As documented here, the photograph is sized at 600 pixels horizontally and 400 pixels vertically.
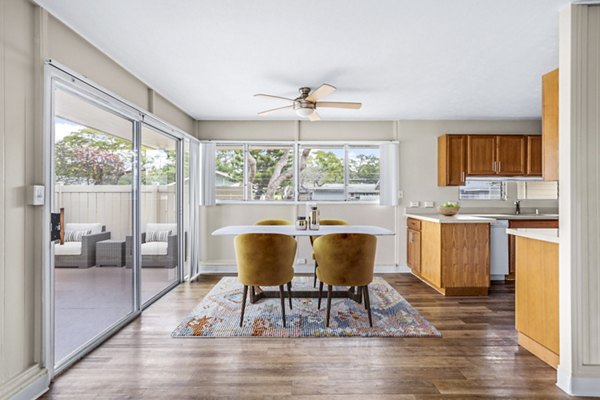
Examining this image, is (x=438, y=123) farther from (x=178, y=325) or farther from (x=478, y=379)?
(x=178, y=325)

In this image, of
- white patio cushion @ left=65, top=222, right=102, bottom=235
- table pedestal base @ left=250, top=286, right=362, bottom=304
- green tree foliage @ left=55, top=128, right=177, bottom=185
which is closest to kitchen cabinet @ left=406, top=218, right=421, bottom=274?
table pedestal base @ left=250, top=286, right=362, bottom=304

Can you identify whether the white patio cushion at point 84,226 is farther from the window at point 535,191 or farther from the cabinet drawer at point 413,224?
the window at point 535,191

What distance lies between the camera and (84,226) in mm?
2619

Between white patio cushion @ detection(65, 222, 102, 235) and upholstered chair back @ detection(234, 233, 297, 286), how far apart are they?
1115mm

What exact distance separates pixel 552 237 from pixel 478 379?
40.7 inches

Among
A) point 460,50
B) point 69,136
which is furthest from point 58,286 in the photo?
point 460,50

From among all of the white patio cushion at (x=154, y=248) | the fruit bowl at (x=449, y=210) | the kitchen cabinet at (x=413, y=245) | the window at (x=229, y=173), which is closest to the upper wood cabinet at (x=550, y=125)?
the fruit bowl at (x=449, y=210)

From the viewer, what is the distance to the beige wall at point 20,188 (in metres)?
1.82

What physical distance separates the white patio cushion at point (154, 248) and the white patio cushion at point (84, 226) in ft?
2.64

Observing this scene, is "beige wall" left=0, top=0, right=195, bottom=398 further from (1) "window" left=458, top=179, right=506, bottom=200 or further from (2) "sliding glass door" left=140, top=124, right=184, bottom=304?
(1) "window" left=458, top=179, right=506, bottom=200

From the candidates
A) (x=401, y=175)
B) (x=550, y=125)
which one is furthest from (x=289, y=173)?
(x=550, y=125)

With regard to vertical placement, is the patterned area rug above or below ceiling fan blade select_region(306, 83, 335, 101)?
below

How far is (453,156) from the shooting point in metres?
4.91

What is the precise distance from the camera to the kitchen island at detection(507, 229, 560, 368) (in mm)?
2279
